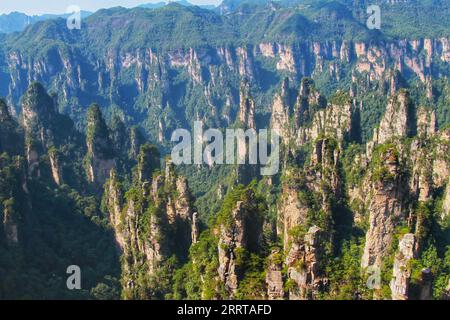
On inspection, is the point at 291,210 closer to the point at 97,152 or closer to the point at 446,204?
the point at 446,204

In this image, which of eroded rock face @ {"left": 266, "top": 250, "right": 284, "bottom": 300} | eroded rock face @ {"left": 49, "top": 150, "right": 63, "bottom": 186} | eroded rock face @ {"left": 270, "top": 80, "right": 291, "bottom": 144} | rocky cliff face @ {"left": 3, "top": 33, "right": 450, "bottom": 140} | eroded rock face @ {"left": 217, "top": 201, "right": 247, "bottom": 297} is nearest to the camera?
eroded rock face @ {"left": 266, "top": 250, "right": 284, "bottom": 300}

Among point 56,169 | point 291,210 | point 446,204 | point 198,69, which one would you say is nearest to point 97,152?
point 56,169

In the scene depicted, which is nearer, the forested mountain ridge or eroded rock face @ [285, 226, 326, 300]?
eroded rock face @ [285, 226, 326, 300]

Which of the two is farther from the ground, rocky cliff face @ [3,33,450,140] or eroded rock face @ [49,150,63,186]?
rocky cliff face @ [3,33,450,140]

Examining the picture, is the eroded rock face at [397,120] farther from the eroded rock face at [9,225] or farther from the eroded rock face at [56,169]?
the eroded rock face at [9,225]

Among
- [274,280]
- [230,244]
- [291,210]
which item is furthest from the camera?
[291,210]

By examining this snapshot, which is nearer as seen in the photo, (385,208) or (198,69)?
(385,208)

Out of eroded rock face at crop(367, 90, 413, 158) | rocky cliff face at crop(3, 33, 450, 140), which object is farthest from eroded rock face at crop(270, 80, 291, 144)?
rocky cliff face at crop(3, 33, 450, 140)

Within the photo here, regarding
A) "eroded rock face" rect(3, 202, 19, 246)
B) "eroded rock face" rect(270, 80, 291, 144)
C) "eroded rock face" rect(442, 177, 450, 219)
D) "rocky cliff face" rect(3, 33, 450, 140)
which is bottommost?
"eroded rock face" rect(3, 202, 19, 246)

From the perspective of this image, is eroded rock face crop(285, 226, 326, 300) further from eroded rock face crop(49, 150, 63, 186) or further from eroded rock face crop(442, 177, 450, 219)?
eroded rock face crop(49, 150, 63, 186)
